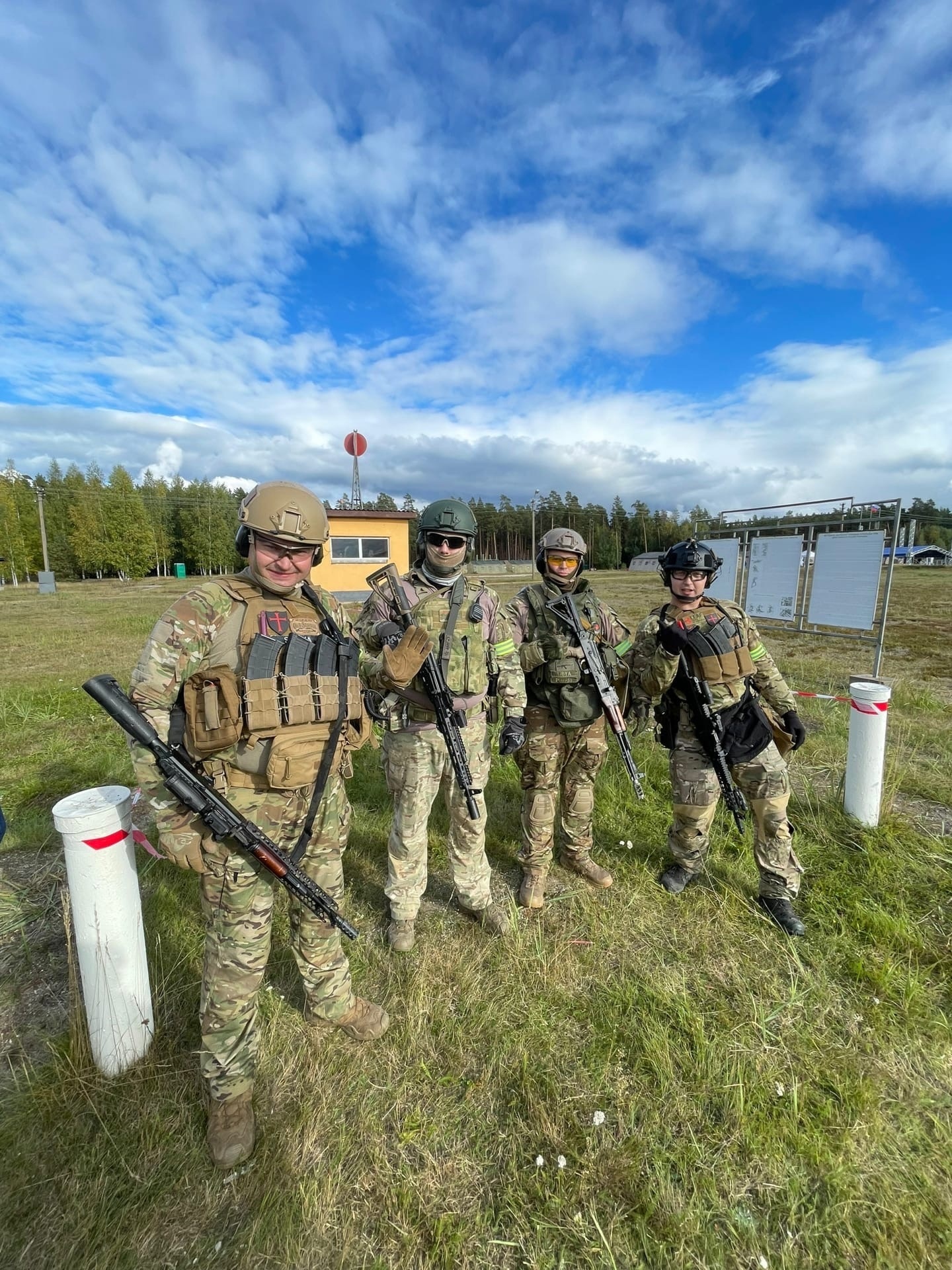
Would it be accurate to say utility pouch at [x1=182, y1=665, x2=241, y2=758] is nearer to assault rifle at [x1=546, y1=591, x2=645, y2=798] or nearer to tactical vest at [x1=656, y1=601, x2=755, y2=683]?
assault rifle at [x1=546, y1=591, x2=645, y2=798]

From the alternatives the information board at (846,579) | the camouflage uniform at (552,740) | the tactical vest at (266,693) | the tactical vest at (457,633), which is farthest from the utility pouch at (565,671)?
the information board at (846,579)

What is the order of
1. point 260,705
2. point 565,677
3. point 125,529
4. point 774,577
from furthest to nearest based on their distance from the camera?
1. point 125,529
2. point 774,577
3. point 565,677
4. point 260,705

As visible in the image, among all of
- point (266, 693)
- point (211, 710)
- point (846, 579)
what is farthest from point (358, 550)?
point (211, 710)

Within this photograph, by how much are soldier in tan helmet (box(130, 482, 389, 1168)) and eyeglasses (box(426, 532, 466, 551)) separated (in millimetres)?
1072

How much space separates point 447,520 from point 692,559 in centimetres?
163

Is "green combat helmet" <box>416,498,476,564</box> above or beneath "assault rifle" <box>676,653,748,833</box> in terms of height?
above

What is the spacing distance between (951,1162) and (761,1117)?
67 centimetres

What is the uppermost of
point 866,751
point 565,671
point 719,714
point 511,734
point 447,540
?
point 447,540

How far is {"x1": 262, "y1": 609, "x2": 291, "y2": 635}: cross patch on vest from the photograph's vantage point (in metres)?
2.36

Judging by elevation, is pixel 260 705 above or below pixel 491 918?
above

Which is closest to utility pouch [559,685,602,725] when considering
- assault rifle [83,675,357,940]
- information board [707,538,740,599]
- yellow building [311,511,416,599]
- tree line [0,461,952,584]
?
assault rifle [83,675,357,940]

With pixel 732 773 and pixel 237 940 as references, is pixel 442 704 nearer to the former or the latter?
pixel 237 940

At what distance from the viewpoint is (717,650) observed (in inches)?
138

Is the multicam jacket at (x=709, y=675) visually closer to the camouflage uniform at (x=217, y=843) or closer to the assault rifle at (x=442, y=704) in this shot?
the assault rifle at (x=442, y=704)
